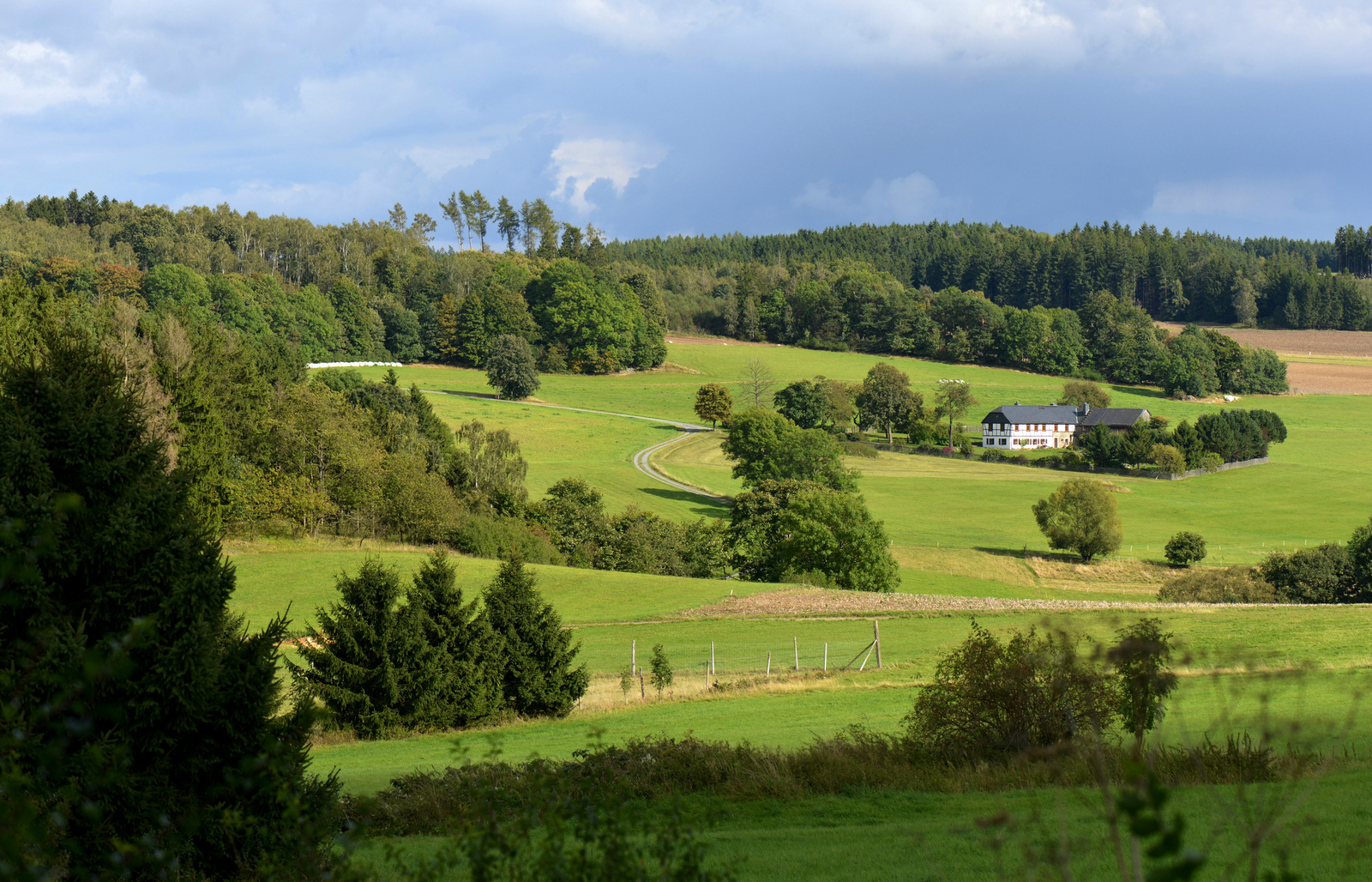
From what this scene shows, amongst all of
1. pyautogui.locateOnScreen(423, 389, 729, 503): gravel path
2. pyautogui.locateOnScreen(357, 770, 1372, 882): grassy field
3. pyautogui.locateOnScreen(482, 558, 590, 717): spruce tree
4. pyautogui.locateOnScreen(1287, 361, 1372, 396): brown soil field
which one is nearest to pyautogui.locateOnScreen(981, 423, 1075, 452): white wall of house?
pyautogui.locateOnScreen(423, 389, 729, 503): gravel path

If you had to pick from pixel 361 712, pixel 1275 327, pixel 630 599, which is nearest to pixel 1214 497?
pixel 630 599

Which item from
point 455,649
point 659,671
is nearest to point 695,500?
point 659,671

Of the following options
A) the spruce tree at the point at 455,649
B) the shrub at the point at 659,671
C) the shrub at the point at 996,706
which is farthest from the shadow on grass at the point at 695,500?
the shrub at the point at 996,706

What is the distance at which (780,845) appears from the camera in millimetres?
10008

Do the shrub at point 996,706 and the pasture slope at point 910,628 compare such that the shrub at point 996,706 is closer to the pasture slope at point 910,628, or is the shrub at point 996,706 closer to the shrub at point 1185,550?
the pasture slope at point 910,628

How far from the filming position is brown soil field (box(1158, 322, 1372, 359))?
148 m

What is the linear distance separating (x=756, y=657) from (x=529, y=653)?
29.4 ft

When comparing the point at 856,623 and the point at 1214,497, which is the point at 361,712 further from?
the point at 1214,497

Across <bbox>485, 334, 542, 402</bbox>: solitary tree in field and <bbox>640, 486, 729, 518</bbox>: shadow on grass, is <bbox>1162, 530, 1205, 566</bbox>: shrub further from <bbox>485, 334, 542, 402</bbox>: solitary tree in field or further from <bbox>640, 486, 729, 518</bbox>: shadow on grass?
<bbox>485, 334, 542, 402</bbox>: solitary tree in field

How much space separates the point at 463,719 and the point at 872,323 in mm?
136361

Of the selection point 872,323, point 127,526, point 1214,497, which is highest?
point 872,323

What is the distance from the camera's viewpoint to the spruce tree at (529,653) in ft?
74.5

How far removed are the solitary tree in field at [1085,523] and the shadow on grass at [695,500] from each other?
21.3m

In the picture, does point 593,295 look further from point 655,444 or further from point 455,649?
point 455,649
